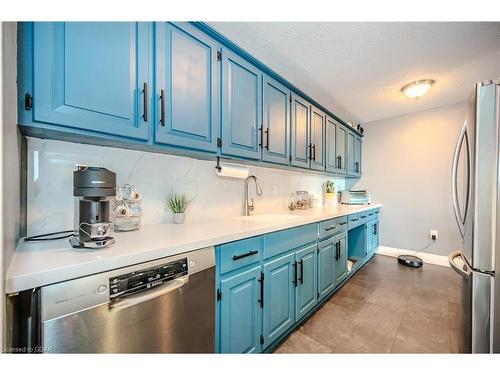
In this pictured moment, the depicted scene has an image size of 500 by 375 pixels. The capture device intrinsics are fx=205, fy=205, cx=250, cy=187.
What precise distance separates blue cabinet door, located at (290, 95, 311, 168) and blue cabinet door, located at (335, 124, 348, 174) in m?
0.88

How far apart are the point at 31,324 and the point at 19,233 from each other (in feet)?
1.89

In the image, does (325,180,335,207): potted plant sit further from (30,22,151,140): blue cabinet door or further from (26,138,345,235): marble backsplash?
(30,22,151,140): blue cabinet door

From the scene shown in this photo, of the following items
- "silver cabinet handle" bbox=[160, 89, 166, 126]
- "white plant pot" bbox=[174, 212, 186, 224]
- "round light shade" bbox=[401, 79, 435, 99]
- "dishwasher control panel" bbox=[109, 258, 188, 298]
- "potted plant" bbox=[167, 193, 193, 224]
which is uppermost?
"round light shade" bbox=[401, 79, 435, 99]

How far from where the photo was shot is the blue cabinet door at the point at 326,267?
6.08 feet

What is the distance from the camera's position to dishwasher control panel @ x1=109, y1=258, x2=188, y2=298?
0.71 m

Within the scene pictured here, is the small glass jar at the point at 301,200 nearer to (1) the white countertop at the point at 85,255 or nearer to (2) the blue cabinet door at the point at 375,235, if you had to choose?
(2) the blue cabinet door at the point at 375,235

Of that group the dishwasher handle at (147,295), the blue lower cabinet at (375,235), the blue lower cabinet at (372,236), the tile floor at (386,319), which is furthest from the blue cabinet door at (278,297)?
the blue lower cabinet at (375,235)

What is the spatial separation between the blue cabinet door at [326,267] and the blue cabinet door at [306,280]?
0.08 m

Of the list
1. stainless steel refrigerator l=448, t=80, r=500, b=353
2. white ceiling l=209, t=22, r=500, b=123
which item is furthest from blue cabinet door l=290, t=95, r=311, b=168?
stainless steel refrigerator l=448, t=80, r=500, b=353

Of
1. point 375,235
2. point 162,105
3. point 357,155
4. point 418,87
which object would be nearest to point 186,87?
point 162,105
